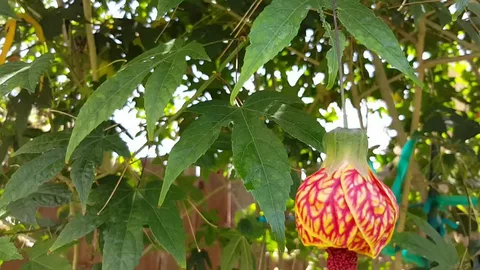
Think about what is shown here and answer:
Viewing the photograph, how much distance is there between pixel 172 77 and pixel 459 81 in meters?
1.36

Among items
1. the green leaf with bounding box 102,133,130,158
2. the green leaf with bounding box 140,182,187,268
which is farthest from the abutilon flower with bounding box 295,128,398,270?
the green leaf with bounding box 102,133,130,158

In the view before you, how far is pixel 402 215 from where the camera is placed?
42.3 inches

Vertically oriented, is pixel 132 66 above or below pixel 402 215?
above

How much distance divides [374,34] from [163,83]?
8.2 inches

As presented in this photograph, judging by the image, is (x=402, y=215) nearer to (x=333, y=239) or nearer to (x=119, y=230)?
(x=119, y=230)

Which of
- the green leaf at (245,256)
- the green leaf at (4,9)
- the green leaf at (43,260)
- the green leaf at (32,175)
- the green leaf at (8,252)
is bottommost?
the green leaf at (245,256)

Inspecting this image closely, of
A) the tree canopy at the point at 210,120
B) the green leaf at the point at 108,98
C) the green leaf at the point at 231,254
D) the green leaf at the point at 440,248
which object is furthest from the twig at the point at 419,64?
the green leaf at the point at 108,98

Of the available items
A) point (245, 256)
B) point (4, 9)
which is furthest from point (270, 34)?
point (245, 256)

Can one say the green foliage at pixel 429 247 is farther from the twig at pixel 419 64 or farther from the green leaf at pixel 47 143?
the green leaf at pixel 47 143

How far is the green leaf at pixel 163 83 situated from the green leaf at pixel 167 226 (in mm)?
198

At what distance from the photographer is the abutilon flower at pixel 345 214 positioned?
1.44 feet

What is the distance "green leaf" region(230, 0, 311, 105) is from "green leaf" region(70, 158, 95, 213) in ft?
0.94

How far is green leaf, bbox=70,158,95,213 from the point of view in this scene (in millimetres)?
Answer: 705

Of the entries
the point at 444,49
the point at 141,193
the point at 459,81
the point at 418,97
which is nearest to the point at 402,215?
the point at 418,97
